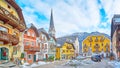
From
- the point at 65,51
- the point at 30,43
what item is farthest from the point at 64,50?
the point at 30,43

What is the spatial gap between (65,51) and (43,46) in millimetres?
19855

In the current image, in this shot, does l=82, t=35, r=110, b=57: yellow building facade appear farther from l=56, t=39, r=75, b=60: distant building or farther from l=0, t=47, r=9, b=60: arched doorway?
l=0, t=47, r=9, b=60: arched doorway

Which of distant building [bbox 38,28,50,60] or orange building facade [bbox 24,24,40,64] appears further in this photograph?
distant building [bbox 38,28,50,60]

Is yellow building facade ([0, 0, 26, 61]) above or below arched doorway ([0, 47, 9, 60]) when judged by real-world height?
above

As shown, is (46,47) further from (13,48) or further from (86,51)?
(86,51)

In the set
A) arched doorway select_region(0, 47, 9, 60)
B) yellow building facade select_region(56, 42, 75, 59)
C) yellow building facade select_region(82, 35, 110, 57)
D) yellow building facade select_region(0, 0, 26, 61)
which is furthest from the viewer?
yellow building facade select_region(82, 35, 110, 57)

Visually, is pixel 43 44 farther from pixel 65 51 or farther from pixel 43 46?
pixel 65 51

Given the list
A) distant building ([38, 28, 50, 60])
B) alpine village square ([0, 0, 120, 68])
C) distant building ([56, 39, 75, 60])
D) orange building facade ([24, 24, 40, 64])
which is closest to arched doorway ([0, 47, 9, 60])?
alpine village square ([0, 0, 120, 68])

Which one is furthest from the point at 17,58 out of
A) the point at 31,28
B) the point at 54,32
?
the point at 54,32

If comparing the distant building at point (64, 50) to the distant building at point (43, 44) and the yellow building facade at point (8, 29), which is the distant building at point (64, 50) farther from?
the yellow building facade at point (8, 29)

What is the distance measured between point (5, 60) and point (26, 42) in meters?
17.9

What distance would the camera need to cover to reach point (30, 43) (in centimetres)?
4403

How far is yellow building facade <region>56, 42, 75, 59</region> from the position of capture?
67.7 m

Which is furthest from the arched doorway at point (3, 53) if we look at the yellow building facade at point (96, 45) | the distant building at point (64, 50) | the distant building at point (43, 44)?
the yellow building facade at point (96, 45)
